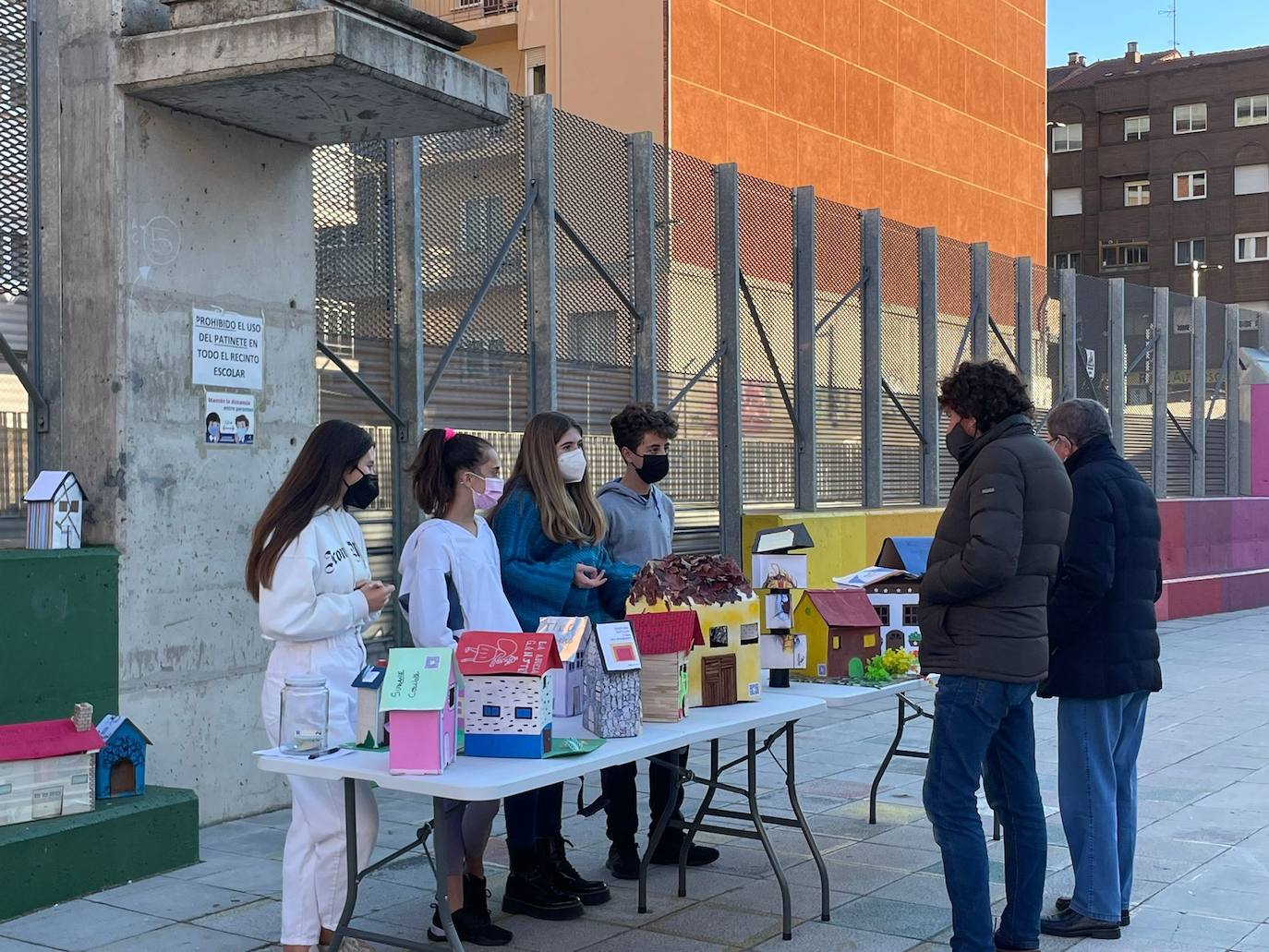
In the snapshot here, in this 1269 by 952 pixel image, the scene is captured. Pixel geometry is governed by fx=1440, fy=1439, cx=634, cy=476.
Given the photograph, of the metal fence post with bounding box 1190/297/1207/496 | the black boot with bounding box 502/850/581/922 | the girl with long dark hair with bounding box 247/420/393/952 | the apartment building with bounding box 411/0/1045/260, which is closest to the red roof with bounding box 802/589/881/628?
the black boot with bounding box 502/850/581/922

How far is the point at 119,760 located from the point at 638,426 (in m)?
2.54

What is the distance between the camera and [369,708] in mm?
4359

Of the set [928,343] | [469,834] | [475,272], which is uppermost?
[928,343]

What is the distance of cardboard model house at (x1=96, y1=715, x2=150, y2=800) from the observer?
5.84 m

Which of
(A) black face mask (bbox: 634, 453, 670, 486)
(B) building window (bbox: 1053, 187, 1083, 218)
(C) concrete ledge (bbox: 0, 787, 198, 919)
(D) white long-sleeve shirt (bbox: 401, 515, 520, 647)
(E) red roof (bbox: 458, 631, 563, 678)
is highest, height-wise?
(B) building window (bbox: 1053, 187, 1083, 218)

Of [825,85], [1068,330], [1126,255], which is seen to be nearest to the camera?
[1068,330]

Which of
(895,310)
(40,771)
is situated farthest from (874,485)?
(40,771)

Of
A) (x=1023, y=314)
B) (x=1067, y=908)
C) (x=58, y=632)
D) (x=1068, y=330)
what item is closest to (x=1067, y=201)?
(x=1068, y=330)

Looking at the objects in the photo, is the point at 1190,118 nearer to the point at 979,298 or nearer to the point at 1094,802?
the point at 979,298

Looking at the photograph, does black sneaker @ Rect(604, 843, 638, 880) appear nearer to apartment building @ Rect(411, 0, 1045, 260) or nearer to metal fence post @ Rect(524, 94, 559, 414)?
metal fence post @ Rect(524, 94, 559, 414)

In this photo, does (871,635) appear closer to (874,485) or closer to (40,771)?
(40,771)

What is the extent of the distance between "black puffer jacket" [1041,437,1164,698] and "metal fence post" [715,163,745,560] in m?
5.62

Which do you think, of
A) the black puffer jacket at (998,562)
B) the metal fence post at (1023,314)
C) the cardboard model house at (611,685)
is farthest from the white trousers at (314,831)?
the metal fence post at (1023,314)

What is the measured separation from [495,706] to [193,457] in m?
2.88
